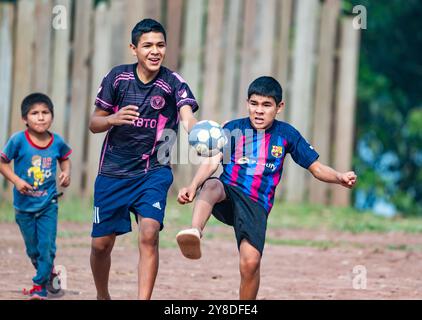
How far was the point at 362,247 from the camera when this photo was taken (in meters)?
11.7

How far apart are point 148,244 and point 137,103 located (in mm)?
995

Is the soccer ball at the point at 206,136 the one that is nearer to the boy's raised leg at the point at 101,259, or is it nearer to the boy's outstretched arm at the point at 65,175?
the boy's raised leg at the point at 101,259

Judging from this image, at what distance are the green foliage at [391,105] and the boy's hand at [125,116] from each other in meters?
12.2

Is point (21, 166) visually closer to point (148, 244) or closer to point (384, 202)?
point (148, 244)

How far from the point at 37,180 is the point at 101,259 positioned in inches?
52.9

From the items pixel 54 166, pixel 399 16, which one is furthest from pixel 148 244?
pixel 399 16

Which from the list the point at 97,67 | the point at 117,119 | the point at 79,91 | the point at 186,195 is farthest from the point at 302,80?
the point at 186,195

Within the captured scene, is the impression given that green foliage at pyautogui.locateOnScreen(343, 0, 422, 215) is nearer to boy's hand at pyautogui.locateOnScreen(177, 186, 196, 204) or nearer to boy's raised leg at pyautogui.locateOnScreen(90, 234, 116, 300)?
boy's raised leg at pyautogui.locateOnScreen(90, 234, 116, 300)

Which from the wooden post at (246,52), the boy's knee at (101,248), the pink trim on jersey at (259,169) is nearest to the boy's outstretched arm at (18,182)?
the boy's knee at (101,248)

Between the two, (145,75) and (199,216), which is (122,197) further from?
(145,75)

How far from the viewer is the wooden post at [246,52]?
1500cm

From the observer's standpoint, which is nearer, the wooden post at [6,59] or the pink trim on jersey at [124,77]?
the pink trim on jersey at [124,77]

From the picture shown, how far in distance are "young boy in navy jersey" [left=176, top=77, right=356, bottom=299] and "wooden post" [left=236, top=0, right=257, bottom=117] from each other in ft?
25.0
